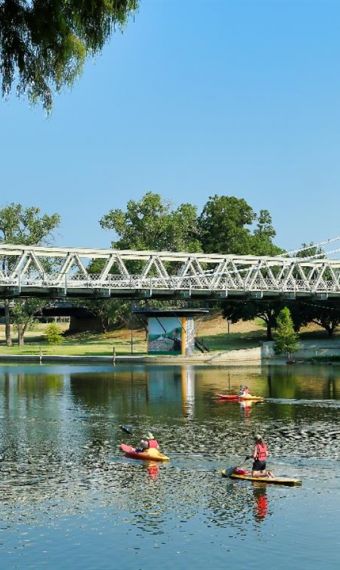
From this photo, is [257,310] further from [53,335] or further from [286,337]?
[53,335]

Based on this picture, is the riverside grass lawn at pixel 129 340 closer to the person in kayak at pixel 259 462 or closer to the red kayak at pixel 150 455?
the red kayak at pixel 150 455

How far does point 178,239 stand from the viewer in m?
147

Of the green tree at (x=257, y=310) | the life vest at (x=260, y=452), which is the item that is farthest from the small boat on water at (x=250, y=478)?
the green tree at (x=257, y=310)

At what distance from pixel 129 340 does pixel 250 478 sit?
367 feet

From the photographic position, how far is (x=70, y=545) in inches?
1038

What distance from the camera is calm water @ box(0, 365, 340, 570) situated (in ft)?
84.7

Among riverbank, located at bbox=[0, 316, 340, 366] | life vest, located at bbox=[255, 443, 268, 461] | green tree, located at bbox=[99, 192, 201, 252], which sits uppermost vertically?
green tree, located at bbox=[99, 192, 201, 252]

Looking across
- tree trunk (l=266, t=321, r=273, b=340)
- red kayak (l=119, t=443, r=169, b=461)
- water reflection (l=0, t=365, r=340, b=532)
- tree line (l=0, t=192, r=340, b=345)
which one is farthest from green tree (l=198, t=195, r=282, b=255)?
red kayak (l=119, t=443, r=169, b=461)

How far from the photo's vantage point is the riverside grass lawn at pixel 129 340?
124812 millimetres

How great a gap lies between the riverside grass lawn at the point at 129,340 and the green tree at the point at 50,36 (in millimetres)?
104114

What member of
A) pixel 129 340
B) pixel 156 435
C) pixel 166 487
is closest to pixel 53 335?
pixel 129 340

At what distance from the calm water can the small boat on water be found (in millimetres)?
414

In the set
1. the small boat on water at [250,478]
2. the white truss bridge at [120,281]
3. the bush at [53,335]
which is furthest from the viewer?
the bush at [53,335]

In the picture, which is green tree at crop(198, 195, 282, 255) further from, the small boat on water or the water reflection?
the small boat on water
